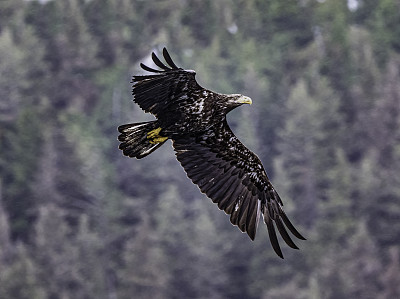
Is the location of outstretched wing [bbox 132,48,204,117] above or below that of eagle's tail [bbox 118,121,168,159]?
above

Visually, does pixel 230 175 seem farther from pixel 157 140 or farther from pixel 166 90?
pixel 166 90

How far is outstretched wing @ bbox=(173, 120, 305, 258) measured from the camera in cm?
1393

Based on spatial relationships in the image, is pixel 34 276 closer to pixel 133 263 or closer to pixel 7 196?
pixel 133 263

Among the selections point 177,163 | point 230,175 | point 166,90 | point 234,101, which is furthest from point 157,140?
point 177,163

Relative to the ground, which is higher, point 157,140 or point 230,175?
point 230,175

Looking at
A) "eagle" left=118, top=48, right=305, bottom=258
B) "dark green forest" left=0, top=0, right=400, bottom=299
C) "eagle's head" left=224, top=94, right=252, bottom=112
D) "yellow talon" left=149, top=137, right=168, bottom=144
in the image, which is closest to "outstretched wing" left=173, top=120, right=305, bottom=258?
"eagle" left=118, top=48, right=305, bottom=258

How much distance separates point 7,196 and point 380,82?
111 ft

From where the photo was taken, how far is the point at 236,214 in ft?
45.7

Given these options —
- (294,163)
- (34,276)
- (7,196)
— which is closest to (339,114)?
(294,163)

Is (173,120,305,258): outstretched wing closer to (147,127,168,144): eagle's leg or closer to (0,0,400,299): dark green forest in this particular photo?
(147,127,168,144): eagle's leg

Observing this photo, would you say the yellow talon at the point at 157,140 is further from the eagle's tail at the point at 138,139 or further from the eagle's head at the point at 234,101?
the eagle's head at the point at 234,101

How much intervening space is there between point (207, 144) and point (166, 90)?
4.89 feet

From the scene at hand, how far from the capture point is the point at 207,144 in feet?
46.1

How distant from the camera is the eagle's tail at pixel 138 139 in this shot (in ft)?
43.5
